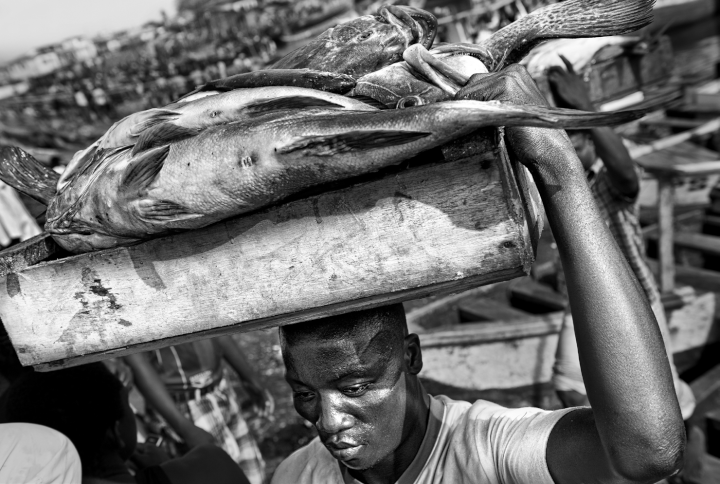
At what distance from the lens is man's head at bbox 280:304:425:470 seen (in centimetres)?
157

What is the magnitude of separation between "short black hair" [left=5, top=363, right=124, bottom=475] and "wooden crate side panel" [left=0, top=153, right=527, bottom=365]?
47.9 inches

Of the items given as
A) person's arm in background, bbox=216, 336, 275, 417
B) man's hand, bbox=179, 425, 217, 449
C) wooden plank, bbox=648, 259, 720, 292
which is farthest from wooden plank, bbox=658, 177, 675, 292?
man's hand, bbox=179, 425, 217, 449

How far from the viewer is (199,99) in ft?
4.63

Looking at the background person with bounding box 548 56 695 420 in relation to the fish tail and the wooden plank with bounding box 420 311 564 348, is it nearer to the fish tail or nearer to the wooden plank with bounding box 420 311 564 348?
the wooden plank with bounding box 420 311 564 348

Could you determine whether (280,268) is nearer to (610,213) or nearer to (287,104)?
(287,104)

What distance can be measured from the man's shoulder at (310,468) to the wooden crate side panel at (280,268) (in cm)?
68

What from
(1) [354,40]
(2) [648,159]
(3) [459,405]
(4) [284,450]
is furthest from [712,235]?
(1) [354,40]

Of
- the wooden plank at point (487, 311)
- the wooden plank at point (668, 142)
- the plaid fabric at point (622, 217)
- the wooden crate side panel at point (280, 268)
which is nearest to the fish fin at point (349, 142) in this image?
the wooden crate side panel at point (280, 268)

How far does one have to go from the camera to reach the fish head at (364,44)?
1.47 meters

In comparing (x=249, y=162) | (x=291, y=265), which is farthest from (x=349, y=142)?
(x=291, y=265)

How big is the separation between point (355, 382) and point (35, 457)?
3.52 ft

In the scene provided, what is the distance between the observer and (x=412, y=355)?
174 cm

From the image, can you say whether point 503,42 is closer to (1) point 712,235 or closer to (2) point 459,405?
(2) point 459,405

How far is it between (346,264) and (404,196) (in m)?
0.18
